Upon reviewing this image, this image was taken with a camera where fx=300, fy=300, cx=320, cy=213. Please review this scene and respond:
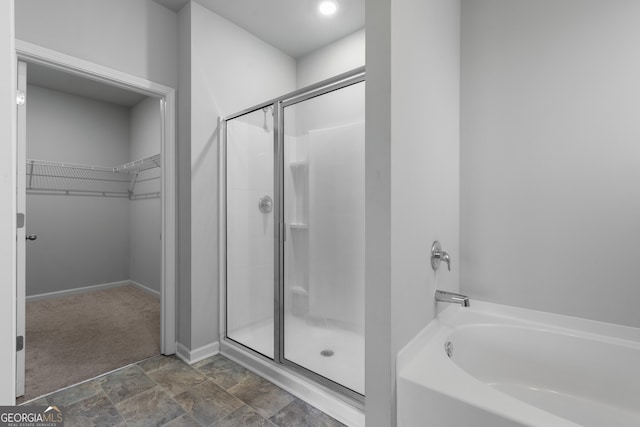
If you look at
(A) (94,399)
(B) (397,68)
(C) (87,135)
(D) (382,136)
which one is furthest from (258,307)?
(C) (87,135)

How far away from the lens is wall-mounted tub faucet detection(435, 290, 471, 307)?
1.39m

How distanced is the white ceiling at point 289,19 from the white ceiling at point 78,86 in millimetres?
1889

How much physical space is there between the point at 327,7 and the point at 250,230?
5.99ft

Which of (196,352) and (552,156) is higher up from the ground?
(552,156)

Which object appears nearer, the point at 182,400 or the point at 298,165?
the point at 182,400

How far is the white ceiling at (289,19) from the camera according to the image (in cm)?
228

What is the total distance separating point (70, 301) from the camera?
365 cm

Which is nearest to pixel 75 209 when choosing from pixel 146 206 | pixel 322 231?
pixel 146 206

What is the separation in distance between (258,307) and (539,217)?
191 centimetres

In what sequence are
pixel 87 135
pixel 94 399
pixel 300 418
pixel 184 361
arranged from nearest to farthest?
1. pixel 300 418
2. pixel 94 399
3. pixel 184 361
4. pixel 87 135

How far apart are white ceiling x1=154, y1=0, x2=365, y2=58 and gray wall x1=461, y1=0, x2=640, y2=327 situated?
989 mm

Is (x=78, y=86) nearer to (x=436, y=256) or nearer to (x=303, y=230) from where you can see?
(x=303, y=230)

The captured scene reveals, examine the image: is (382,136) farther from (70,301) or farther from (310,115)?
(70,301)

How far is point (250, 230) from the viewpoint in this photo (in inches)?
92.0
